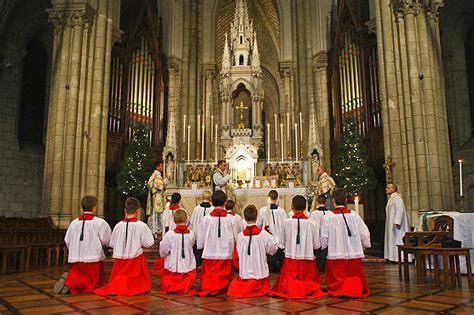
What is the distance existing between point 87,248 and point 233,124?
996 centimetres

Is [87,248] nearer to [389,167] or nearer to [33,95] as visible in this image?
[389,167]

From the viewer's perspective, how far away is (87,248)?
525 cm

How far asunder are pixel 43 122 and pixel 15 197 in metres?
3.27

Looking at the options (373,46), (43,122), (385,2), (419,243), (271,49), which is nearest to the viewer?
(419,243)

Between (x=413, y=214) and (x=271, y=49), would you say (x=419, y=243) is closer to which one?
(x=413, y=214)

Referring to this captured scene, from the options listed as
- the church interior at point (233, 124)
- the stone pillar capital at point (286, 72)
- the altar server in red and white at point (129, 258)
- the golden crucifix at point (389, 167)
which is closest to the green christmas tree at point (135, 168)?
the church interior at point (233, 124)

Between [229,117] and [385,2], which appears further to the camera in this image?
[229,117]

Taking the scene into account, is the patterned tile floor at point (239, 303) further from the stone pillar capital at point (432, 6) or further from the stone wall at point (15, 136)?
the stone wall at point (15, 136)

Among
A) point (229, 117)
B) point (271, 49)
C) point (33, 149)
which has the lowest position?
point (33, 149)

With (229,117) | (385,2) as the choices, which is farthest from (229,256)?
(229,117)

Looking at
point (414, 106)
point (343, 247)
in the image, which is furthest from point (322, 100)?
point (343, 247)

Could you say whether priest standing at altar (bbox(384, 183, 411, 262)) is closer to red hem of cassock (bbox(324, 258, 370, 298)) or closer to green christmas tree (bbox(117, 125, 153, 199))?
red hem of cassock (bbox(324, 258, 370, 298))

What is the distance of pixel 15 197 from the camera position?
14695mm

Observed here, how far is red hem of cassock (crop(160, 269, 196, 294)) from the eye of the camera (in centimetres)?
501
